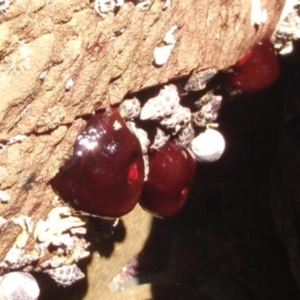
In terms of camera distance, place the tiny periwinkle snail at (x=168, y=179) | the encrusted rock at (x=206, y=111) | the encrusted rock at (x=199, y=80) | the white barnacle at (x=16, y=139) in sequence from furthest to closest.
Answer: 1. the encrusted rock at (x=206, y=111)
2. the tiny periwinkle snail at (x=168, y=179)
3. the encrusted rock at (x=199, y=80)
4. the white barnacle at (x=16, y=139)

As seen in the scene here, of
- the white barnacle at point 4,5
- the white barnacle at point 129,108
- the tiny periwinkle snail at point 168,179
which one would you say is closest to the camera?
the white barnacle at point 4,5

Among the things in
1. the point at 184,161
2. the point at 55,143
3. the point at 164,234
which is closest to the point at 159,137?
the point at 184,161

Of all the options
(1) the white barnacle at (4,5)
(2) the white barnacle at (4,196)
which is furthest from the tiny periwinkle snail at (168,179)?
(1) the white barnacle at (4,5)

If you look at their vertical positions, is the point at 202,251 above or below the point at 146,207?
below

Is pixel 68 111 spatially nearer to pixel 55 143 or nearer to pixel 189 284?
pixel 55 143

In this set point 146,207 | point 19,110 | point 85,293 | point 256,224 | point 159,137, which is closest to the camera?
point 19,110

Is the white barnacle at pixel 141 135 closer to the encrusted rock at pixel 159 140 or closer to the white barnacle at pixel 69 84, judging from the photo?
the encrusted rock at pixel 159 140

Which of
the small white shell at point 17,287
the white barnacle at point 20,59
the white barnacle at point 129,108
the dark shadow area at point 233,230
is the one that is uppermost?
the white barnacle at point 20,59

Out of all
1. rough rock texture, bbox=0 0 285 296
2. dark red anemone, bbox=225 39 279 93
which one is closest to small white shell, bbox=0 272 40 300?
rough rock texture, bbox=0 0 285 296
